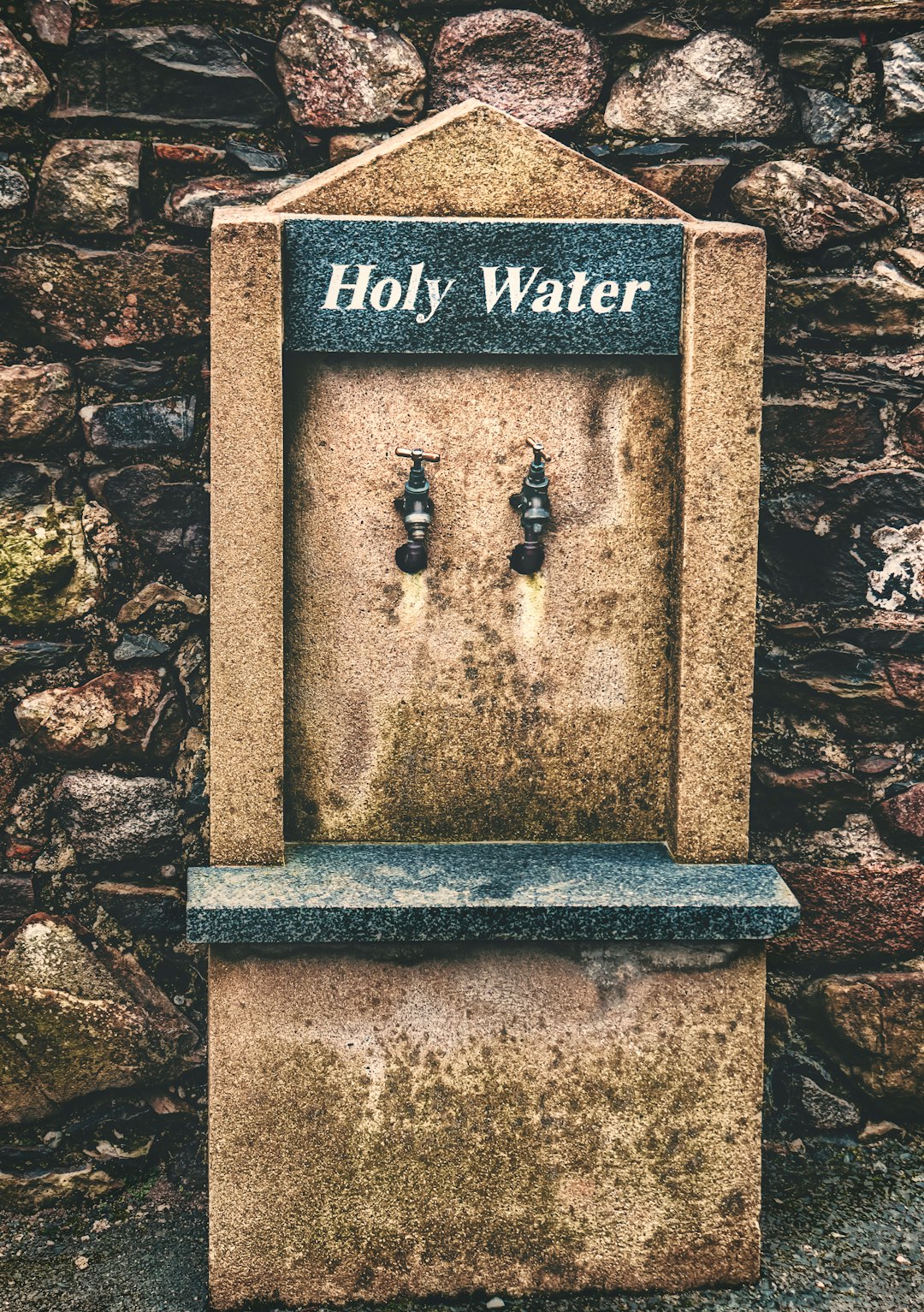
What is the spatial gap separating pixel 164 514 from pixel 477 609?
3.08 ft

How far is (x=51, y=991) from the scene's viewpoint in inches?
118

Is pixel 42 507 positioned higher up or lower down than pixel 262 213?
lower down

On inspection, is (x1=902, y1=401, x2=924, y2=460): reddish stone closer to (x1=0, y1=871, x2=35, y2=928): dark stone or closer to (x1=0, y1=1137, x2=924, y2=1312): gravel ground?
(x1=0, y1=1137, x2=924, y2=1312): gravel ground

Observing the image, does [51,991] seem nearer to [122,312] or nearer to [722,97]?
[122,312]

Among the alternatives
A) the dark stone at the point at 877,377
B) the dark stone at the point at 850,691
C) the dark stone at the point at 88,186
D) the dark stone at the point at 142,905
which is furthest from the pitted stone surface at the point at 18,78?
Result: the dark stone at the point at 850,691

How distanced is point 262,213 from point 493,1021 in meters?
1.96

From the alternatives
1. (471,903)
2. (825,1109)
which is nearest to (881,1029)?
(825,1109)

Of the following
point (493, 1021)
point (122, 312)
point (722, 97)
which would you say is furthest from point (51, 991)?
point (722, 97)

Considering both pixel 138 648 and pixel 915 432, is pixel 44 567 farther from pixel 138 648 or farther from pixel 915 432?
pixel 915 432

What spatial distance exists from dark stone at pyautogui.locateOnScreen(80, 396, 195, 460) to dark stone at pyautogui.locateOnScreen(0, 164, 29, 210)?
540 millimetres

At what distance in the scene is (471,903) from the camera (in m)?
2.51

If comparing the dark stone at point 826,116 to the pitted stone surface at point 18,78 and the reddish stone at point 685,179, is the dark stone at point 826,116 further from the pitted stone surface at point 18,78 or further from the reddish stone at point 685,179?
the pitted stone surface at point 18,78

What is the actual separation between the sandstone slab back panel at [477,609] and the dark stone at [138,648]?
1.75ft

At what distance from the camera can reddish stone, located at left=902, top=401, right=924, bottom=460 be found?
3029 millimetres
